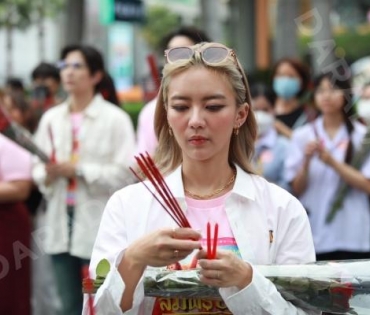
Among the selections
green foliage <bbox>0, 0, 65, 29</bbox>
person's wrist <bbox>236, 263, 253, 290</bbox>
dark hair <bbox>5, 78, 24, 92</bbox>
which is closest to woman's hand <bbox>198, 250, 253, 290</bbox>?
person's wrist <bbox>236, 263, 253, 290</bbox>

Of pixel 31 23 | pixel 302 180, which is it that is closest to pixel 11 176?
pixel 302 180

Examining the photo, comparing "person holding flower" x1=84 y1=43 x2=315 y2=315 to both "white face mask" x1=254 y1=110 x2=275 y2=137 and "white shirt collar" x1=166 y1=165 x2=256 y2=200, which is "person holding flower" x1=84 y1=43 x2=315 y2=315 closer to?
"white shirt collar" x1=166 y1=165 x2=256 y2=200

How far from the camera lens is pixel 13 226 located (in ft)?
21.2

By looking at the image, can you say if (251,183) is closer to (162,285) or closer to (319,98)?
(162,285)

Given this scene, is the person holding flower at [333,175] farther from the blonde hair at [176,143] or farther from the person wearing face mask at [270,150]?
the blonde hair at [176,143]

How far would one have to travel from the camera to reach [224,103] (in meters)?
3.12

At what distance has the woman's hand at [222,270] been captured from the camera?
2.79m

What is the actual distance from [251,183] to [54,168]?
326 cm

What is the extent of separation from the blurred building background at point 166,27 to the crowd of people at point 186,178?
881 millimetres

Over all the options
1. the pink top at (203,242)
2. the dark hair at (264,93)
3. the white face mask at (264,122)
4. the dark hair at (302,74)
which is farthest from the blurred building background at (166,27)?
the pink top at (203,242)

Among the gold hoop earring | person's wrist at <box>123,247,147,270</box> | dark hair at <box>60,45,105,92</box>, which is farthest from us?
dark hair at <box>60,45,105,92</box>

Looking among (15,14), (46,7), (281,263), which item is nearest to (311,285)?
(281,263)

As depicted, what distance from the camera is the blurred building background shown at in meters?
13.0

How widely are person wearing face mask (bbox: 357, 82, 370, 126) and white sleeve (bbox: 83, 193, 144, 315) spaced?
13.3 ft
